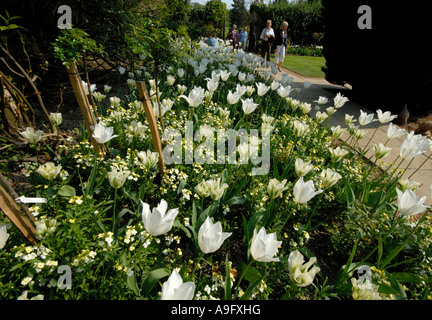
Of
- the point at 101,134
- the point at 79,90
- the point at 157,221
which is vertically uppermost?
the point at 79,90

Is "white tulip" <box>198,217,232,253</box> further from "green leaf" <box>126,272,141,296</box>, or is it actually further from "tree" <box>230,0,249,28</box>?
"tree" <box>230,0,249,28</box>

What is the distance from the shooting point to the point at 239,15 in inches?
1615

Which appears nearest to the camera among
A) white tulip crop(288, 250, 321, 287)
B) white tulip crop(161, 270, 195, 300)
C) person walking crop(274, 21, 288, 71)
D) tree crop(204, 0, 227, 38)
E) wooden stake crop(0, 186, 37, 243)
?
white tulip crop(161, 270, 195, 300)

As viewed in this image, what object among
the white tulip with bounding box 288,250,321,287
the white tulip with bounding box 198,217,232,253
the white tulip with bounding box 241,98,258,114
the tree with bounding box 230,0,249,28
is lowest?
the white tulip with bounding box 288,250,321,287

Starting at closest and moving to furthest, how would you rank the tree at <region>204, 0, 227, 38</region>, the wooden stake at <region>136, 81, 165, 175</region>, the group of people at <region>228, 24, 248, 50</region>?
the wooden stake at <region>136, 81, 165, 175</region>, the group of people at <region>228, 24, 248, 50</region>, the tree at <region>204, 0, 227, 38</region>

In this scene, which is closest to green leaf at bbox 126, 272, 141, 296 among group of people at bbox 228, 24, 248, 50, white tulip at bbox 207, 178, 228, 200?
white tulip at bbox 207, 178, 228, 200

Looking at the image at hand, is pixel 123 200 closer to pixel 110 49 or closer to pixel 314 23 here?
pixel 110 49

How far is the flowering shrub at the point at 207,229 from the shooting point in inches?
47.9

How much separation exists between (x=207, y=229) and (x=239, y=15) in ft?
156

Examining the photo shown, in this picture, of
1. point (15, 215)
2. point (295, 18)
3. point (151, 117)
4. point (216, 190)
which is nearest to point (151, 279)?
point (216, 190)

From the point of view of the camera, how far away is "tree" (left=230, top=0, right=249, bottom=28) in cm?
4006

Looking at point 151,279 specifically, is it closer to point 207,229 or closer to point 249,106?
point 207,229

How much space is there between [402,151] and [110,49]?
16.3 feet
